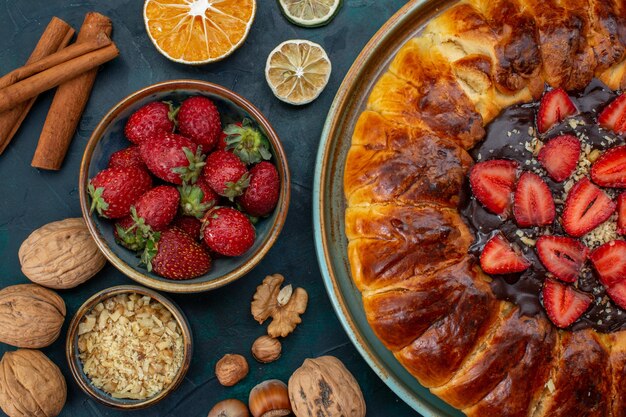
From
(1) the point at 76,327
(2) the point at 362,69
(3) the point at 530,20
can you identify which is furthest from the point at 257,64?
(1) the point at 76,327

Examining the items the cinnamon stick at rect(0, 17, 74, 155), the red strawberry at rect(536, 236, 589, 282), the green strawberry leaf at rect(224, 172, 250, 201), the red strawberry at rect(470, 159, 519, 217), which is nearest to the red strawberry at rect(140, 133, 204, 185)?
the green strawberry leaf at rect(224, 172, 250, 201)

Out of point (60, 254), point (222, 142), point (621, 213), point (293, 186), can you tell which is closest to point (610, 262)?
point (621, 213)

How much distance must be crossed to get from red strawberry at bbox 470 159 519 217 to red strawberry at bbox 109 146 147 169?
133 cm

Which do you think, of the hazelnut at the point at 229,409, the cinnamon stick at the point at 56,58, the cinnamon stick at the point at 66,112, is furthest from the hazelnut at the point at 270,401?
the cinnamon stick at the point at 56,58

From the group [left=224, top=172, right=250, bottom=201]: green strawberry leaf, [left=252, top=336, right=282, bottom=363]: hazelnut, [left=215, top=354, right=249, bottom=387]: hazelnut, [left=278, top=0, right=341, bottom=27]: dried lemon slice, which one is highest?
[left=278, top=0, right=341, bottom=27]: dried lemon slice

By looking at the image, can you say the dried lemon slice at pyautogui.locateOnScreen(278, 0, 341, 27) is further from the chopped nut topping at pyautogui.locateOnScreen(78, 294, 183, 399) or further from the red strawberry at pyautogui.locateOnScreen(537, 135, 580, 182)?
the chopped nut topping at pyautogui.locateOnScreen(78, 294, 183, 399)

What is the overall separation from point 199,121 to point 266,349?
3.43 feet

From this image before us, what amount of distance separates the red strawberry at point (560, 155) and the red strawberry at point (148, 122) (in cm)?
148

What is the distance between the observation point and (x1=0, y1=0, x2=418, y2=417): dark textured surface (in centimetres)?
310

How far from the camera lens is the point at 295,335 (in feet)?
10.3

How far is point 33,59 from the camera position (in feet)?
10.1

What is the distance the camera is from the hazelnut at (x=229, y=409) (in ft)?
9.78

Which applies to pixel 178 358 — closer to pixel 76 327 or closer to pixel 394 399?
pixel 76 327

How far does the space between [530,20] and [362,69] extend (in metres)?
0.68
